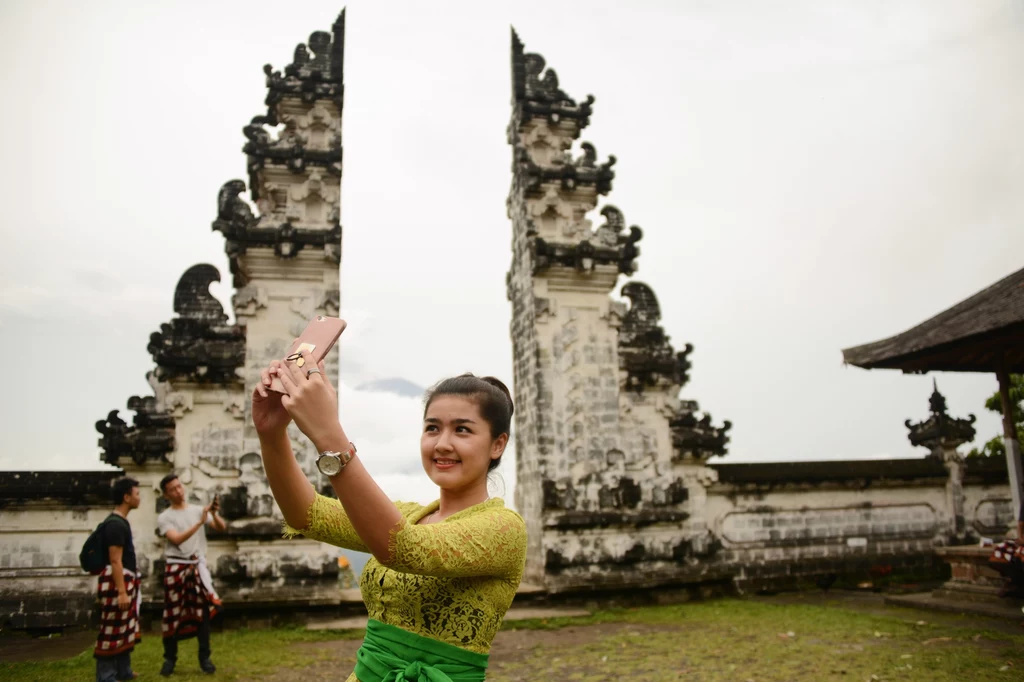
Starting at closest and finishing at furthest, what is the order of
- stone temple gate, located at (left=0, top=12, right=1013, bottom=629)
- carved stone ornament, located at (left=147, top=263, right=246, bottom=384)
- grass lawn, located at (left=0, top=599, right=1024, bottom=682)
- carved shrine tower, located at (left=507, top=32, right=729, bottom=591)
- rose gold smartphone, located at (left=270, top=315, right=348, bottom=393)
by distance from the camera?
rose gold smartphone, located at (left=270, top=315, right=348, bottom=393), grass lawn, located at (left=0, top=599, right=1024, bottom=682), stone temple gate, located at (left=0, top=12, right=1013, bottom=629), carved stone ornament, located at (left=147, top=263, right=246, bottom=384), carved shrine tower, located at (left=507, top=32, right=729, bottom=591)

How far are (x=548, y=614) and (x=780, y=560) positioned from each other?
374 cm

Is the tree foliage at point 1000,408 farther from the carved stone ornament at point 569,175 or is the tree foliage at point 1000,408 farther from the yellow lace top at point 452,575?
→ the yellow lace top at point 452,575

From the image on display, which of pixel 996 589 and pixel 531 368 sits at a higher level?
pixel 531 368

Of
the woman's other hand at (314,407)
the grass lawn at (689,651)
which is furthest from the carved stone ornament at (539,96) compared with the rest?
the woman's other hand at (314,407)

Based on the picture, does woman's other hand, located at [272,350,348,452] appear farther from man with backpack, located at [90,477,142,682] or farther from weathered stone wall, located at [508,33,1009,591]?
weathered stone wall, located at [508,33,1009,591]

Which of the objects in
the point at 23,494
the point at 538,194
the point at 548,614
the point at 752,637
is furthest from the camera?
the point at 538,194

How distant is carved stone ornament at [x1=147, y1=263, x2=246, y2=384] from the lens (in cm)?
953

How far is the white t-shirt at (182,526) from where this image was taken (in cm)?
706

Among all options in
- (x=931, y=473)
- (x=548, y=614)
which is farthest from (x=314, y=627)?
(x=931, y=473)

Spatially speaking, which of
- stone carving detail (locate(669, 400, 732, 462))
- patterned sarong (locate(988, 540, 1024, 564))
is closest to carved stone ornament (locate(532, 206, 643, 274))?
stone carving detail (locate(669, 400, 732, 462))

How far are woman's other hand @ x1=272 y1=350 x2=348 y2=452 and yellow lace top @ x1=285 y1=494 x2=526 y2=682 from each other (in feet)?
1.00

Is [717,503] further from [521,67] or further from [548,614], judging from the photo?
[521,67]

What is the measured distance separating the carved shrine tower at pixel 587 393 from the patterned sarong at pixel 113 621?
5144mm

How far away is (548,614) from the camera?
9672 millimetres
